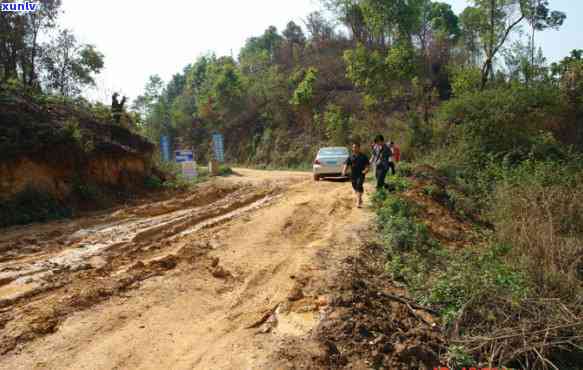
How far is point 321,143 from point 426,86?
9491mm

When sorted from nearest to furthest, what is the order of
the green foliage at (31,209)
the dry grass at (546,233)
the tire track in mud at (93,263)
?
the tire track in mud at (93,263)
the dry grass at (546,233)
the green foliage at (31,209)

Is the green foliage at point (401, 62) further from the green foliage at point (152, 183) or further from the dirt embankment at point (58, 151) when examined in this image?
the dirt embankment at point (58, 151)

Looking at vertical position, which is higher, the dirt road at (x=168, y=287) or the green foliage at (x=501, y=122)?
the green foliage at (x=501, y=122)

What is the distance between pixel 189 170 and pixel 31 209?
956 centimetres

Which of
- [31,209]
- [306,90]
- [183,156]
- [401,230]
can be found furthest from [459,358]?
[306,90]

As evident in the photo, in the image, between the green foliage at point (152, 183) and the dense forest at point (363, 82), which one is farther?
the dense forest at point (363, 82)

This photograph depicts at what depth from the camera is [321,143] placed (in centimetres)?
3206

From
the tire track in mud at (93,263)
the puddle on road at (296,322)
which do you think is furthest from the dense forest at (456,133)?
the tire track in mud at (93,263)

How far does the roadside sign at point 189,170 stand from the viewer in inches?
766

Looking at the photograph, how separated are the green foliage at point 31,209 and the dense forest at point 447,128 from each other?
453cm

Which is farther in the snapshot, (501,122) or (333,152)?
(501,122)

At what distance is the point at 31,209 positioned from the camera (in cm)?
1034

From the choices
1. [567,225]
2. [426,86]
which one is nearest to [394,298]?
[567,225]

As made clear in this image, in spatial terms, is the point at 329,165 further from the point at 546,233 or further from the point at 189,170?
the point at 546,233
